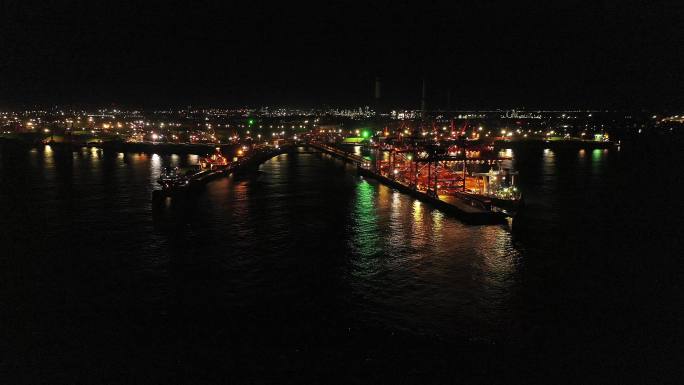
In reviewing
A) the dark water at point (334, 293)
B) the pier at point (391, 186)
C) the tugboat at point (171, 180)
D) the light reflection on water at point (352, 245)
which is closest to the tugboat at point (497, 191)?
the pier at point (391, 186)

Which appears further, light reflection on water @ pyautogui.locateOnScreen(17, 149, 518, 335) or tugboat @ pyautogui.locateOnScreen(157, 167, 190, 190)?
tugboat @ pyautogui.locateOnScreen(157, 167, 190, 190)

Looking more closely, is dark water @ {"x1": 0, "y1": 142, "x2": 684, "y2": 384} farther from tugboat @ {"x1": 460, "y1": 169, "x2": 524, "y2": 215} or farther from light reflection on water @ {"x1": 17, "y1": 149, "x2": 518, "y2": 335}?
tugboat @ {"x1": 460, "y1": 169, "x2": 524, "y2": 215}

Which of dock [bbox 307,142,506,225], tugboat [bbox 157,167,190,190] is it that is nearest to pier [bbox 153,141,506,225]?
dock [bbox 307,142,506,225]

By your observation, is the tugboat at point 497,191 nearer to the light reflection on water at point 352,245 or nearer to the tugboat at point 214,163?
the light reflection on water at point 352,245

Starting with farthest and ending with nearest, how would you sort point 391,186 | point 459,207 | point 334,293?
point 391,186 → point 459,207 → point 334,293

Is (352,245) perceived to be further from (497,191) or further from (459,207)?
(497,191)

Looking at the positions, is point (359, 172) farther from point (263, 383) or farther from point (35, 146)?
point (35, 146)

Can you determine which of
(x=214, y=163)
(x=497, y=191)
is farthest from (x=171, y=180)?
(x=497, y=191)

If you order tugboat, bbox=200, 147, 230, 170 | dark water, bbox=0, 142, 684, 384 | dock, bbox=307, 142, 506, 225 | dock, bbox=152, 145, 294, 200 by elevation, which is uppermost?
tugboat, bbox=200, 147, 230, 170

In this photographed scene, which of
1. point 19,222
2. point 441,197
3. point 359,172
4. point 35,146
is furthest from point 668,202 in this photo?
point 35,146
